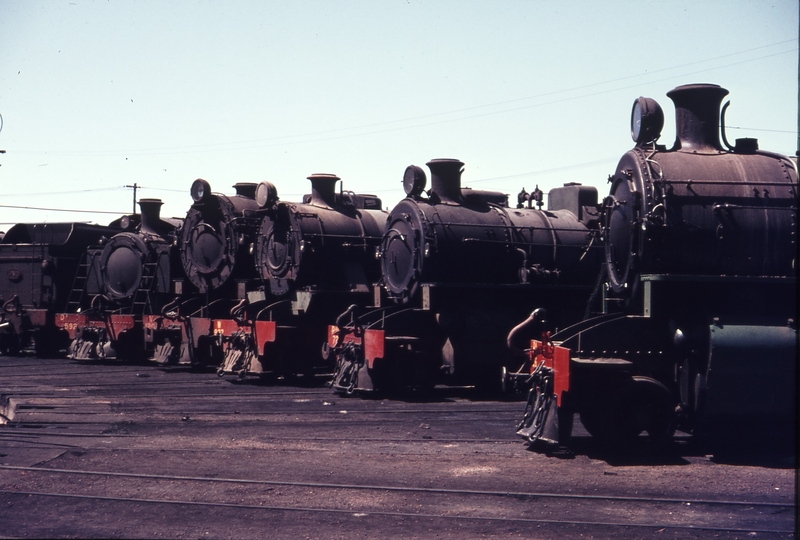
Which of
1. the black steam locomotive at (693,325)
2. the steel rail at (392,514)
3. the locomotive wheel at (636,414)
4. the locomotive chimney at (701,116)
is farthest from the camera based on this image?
the locomotive chimney at (701,116)

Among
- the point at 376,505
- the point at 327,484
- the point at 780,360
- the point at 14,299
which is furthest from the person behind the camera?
the point at 14,299

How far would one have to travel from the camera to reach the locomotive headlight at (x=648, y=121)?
9.62m

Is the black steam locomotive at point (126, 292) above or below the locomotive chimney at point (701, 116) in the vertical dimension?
below

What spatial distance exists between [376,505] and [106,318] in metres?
15.4

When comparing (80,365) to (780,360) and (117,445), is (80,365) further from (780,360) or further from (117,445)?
(780,360)

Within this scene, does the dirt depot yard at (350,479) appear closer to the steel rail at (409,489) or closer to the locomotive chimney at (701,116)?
the steel rail at (409,489)

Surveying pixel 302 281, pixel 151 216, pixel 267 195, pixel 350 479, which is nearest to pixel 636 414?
pixel 350 479

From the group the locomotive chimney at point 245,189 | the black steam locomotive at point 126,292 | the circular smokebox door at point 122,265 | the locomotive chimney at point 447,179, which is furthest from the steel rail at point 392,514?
the circular smokebox door at point 122,265

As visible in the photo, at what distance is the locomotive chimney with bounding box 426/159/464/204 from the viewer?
46.4ft

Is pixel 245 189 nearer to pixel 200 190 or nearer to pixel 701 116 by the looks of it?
pixel 200 190

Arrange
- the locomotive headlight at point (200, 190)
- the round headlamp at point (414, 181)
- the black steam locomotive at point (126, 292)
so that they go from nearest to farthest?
the round headlamp at point (414, 181) → the locomotive headlight at point (200, 190) → the black steam locomotive at point (126, 292)

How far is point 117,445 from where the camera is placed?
937cm

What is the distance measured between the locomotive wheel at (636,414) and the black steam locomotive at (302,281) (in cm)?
737

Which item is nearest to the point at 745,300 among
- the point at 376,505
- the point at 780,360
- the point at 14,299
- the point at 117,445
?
the point at 780,360
